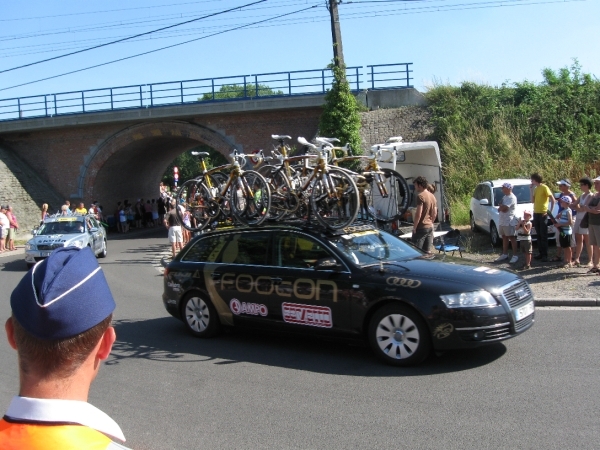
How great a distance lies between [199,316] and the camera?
887 cm

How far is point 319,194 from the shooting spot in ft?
28.3

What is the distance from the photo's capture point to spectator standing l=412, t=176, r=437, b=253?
10461mm

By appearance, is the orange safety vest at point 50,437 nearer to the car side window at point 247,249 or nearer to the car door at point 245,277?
the car door at point 245,277

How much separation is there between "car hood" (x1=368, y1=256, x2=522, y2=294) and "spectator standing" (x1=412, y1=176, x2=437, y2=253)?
107 inches

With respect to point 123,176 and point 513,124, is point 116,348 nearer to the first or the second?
point 513,124

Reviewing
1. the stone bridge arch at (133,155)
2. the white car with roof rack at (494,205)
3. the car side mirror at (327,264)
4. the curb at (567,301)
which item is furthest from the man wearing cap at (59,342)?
the stone bridge arch at (133,155)

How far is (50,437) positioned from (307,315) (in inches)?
245

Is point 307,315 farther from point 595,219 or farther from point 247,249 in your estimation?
point 595,219

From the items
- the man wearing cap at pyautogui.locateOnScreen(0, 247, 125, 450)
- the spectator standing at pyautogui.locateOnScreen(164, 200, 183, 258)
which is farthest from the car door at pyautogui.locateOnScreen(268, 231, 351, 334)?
the spectator standing at pyautogui.locateOnScreen(164, 200, 183, 258)

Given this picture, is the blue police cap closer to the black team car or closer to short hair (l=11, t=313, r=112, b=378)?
short hair (l=11, t=313, r=112, b=378)

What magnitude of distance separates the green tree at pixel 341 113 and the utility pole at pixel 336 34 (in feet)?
1.04

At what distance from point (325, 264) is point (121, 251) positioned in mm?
17612

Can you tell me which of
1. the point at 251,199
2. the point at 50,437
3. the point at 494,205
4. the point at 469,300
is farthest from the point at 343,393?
the point at 494,205

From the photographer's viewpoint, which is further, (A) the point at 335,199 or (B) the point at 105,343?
(A) the point at 335,199
